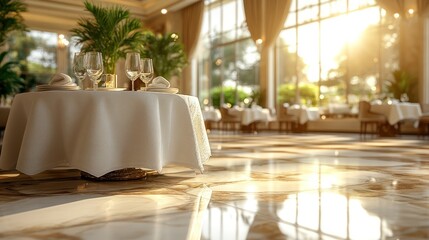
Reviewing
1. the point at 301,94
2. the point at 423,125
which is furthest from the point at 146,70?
the point at 301,94

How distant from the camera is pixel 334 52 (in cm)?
1155

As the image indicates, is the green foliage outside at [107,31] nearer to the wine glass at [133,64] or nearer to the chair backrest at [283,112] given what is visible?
the wine glass at [133,64]

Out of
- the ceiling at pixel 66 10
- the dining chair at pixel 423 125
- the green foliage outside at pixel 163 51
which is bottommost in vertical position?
the dining chair at pixel 423 125

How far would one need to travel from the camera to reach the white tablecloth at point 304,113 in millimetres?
10492

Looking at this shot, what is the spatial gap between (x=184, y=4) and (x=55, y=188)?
1258 centimetres

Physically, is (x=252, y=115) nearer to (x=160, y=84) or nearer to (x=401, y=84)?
(x=401, y=84)

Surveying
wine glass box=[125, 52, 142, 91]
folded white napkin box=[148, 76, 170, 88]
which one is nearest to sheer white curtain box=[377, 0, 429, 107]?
folded white napkin box=[148, 76, 170, 88]

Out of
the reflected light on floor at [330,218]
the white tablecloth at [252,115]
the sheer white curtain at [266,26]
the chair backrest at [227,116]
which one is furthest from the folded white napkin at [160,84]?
the sheer white curtain at [266,26]

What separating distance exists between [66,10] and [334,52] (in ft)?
27.9

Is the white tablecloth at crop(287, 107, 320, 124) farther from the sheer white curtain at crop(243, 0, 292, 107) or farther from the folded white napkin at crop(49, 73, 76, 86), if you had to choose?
the folded white napkin at crop(49, 73, 76, 86)

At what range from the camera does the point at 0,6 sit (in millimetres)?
6535

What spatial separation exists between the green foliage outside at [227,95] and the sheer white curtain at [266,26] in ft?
4.47

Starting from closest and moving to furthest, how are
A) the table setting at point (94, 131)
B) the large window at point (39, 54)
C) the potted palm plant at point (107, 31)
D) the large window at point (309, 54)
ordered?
the table setting at point (94, 131), the potted palm plant at point (107, 31), the large window at point (309, 54), the large window at point (39, 54)

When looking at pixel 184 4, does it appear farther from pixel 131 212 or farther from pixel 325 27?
pixel 131 212
